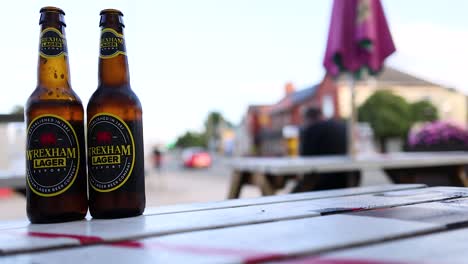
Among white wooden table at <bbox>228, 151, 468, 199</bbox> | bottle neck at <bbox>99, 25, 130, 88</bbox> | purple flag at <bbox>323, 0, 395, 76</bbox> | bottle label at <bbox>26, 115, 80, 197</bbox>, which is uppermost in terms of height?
purple flag at <bbox>323, 0, 395, 76</bbox>

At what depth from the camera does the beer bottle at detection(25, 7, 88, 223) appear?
2.77 ft

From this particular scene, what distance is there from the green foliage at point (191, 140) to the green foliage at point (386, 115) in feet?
118

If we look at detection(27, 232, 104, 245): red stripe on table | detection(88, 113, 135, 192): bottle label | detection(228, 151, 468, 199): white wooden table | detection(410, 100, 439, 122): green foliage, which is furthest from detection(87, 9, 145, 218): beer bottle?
detection(410, 100, 439, 122): green foliage

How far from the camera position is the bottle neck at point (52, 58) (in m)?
0.92

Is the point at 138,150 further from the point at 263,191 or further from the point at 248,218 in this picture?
the point at 263,191

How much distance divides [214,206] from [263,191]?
94.1 inches

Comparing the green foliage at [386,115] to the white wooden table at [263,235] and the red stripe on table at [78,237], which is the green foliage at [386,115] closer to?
the white wooden table at [263,235]

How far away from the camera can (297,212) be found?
Answer: 0.85 meters

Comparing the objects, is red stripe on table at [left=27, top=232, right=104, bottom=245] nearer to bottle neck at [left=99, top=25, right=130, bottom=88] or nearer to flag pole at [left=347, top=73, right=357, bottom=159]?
bottle neck at [left=99, top=25, right=130, bottom=88]

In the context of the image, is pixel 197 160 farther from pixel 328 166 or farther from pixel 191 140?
pixel 191 140

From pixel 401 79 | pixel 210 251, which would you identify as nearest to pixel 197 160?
pixel 401 79

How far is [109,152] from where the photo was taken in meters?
0.86

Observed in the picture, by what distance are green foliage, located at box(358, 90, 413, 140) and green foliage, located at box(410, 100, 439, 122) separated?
1.76 feet

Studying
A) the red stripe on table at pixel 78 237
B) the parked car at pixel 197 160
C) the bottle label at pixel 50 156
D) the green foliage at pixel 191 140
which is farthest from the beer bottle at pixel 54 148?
the green foliage at pixel 191 140
